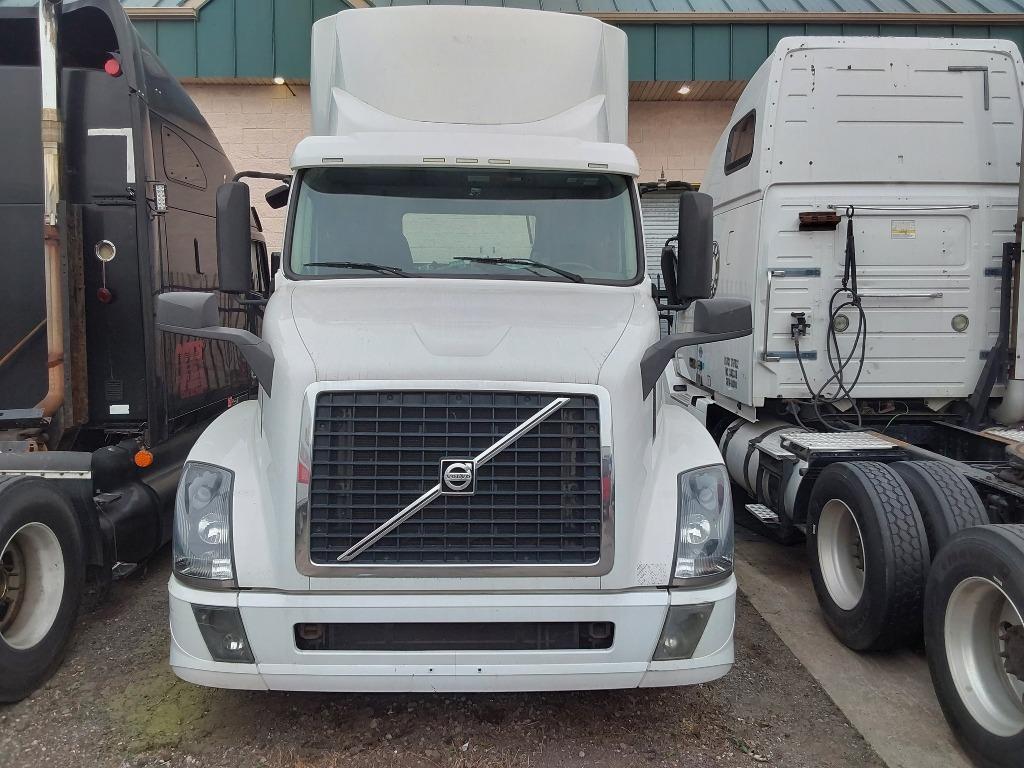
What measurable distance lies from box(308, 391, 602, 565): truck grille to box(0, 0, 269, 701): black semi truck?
155 centimetres

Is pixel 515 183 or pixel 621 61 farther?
pixel 621 61

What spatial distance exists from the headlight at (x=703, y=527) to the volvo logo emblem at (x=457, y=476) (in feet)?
2.79

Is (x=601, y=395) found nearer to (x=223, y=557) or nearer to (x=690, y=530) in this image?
(x=690, y=530)

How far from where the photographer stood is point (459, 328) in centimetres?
308

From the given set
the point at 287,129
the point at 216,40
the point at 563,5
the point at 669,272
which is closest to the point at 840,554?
the point at 669,272

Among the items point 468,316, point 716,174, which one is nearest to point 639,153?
point 716,174

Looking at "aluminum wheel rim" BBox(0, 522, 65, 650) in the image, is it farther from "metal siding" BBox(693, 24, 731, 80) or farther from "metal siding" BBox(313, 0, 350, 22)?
"metal siding" BBox(693, 24, 731, 80)

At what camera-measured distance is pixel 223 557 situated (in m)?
2.76

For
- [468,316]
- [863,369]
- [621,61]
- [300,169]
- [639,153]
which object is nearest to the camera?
[468,316]

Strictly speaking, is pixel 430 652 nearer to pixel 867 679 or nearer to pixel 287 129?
pixel 867 679

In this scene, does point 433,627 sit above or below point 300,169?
below

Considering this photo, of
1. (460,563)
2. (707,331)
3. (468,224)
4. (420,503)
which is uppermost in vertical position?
(468,224)

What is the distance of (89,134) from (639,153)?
7508mm

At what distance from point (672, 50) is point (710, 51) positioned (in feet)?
1.60
